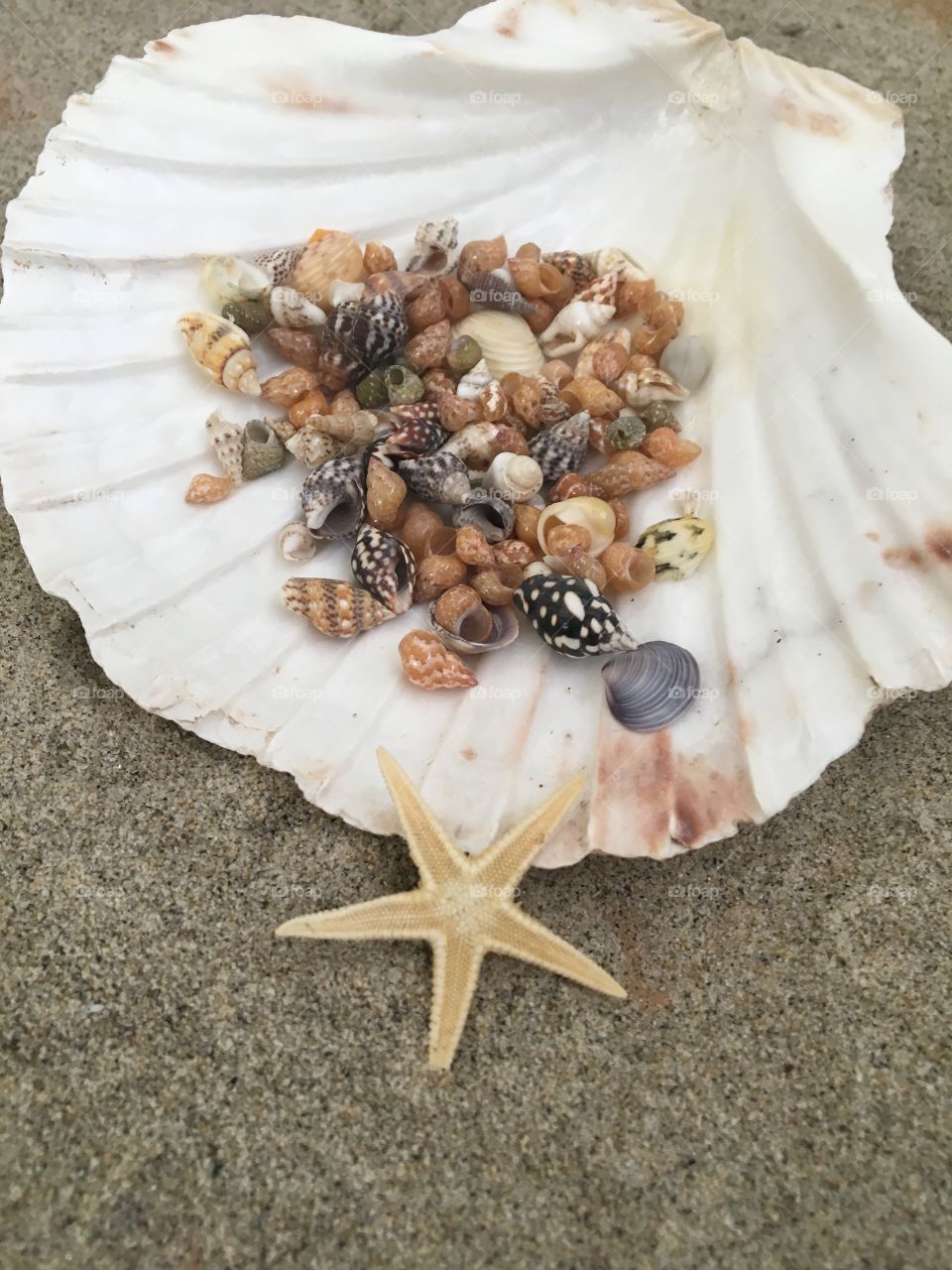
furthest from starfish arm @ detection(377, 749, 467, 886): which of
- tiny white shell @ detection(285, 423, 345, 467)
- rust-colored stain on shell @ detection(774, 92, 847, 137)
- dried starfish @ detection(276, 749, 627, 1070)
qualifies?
rust-colored stain on shell @ detection(774, 92, 847, 137)

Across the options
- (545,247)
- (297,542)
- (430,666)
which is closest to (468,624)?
(430,666)

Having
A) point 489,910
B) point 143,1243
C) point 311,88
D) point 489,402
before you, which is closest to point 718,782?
point 489,910

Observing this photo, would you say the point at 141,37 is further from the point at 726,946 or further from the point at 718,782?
the point at 726,946

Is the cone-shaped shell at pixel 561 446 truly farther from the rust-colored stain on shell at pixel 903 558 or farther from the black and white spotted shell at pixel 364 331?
the rust-colored stain on shell at pixel 903 558

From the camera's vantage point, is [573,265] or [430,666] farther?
[573,265]

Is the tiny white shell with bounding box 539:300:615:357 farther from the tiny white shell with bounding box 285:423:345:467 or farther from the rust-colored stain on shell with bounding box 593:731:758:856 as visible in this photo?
the rust-colored stain on shell with bounding box 593:731:758:856

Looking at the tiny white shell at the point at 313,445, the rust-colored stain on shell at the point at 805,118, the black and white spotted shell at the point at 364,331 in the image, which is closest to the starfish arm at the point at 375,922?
the tiny white shell at the point at 313,445

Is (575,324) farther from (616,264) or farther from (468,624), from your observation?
(468,624)
